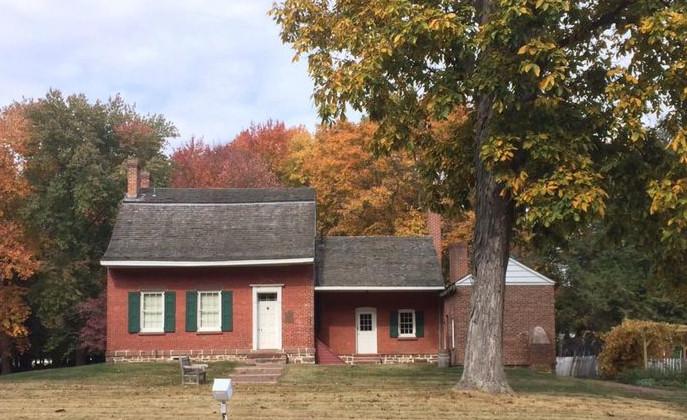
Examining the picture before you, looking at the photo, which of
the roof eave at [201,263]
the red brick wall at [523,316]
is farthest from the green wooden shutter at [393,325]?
the roof eave at [201,263]

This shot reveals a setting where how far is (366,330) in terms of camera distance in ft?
104

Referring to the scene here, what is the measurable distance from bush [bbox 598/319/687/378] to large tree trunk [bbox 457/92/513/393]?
12594 mm

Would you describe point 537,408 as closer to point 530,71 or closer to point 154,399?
point 530,71

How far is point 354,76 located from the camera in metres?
14.6

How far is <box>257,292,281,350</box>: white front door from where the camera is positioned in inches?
1128

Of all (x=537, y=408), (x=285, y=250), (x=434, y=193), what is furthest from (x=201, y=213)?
(x=537, y=408)

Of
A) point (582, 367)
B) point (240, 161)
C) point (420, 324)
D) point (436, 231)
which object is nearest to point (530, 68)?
point (420, 324)

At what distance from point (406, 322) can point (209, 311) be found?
318 inches

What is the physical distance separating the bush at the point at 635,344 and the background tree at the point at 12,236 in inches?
908

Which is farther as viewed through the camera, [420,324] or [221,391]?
[420,324]

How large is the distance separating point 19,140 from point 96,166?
4.56 metres

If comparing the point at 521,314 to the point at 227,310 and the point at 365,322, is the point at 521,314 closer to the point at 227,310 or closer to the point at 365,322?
the point at 365,322

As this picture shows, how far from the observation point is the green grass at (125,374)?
2071 cm

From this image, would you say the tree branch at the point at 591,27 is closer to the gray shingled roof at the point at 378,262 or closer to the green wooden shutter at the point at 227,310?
the gray shingled roof at the point at 378,262
